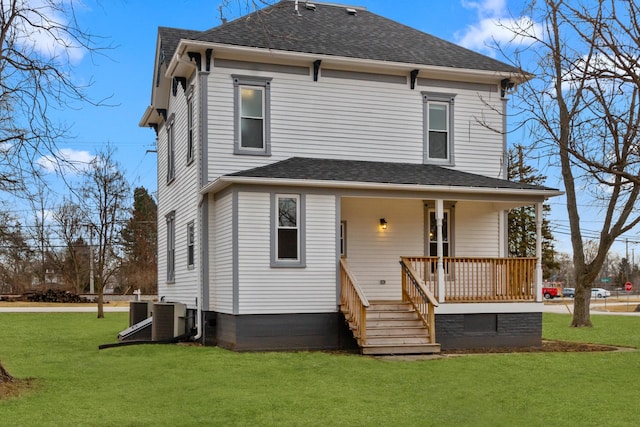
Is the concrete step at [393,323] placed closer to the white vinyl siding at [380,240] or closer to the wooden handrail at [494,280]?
the wooden handrail at [494,280]

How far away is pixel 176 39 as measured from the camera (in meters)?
20.0

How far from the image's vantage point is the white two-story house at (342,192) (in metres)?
15.6

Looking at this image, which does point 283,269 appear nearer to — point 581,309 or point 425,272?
point 425,272

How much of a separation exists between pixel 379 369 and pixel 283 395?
9.60 feet

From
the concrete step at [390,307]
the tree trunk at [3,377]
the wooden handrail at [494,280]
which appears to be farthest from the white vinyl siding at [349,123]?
the tree trunk at [3,377]

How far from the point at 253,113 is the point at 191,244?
12.6ft

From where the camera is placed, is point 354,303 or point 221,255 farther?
point 221,255

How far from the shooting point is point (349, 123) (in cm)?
1780

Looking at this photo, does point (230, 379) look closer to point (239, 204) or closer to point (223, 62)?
point (239, 204)

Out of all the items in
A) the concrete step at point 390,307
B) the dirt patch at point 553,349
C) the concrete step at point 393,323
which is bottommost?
the dirt patch at point 553,349

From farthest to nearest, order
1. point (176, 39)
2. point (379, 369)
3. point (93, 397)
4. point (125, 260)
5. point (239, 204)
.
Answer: point (125, 260) → point (176, 39) → point (239, 204) → point (379, 369) → point (93, 397)

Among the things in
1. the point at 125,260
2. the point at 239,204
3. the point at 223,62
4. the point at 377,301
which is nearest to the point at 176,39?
the point at 223,62

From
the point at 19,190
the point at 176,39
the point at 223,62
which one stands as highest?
the point at 176,39

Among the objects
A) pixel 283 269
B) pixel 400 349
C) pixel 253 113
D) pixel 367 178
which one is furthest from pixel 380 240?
pixel 253 113
